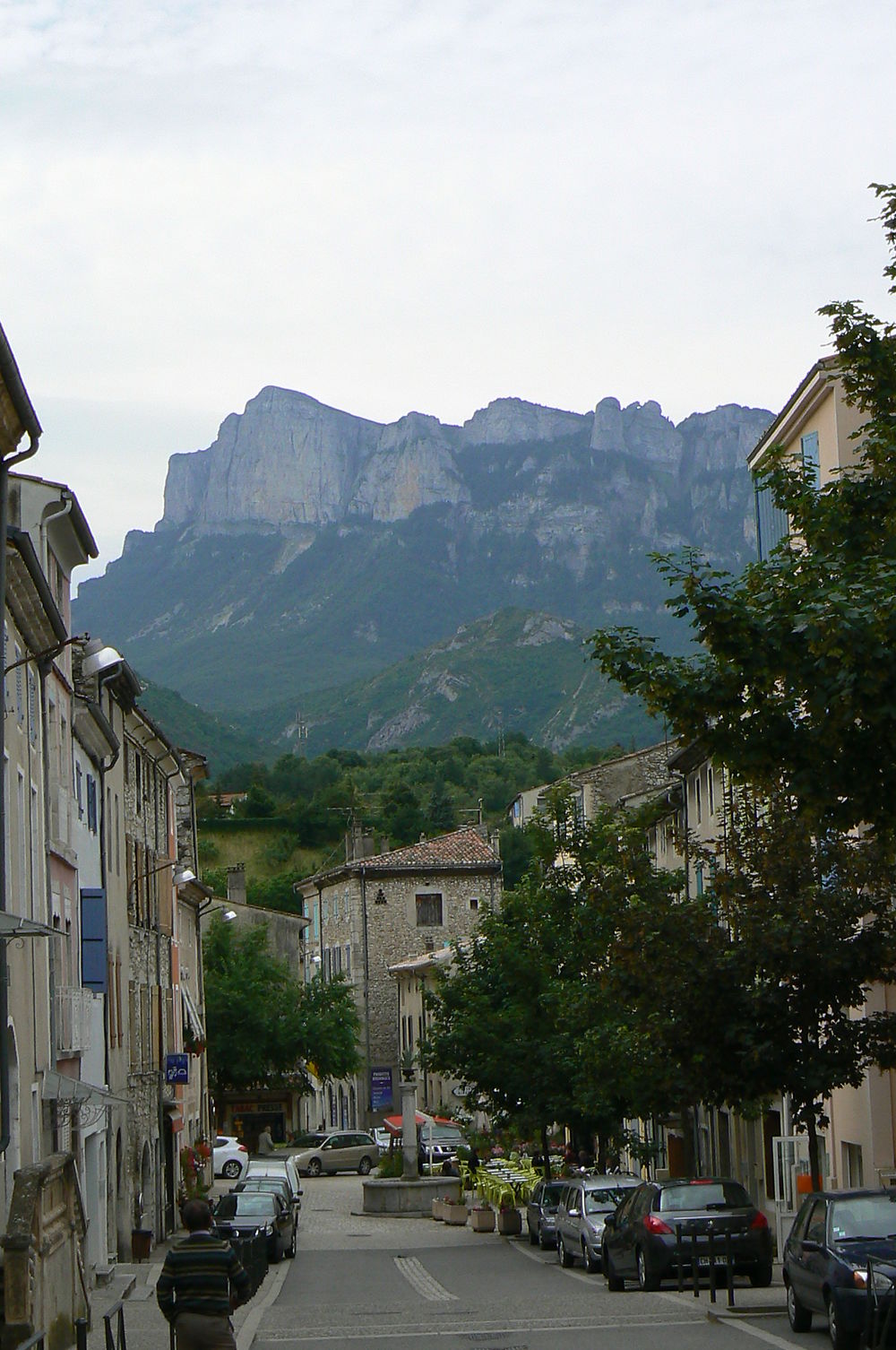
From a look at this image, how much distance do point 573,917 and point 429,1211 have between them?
14106 mm

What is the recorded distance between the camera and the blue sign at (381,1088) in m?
73.4

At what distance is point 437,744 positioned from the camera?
154 m

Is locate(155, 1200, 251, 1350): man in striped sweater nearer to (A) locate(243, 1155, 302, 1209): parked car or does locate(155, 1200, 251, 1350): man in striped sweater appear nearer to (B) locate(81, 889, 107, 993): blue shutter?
(B) locate(81, 889, 107, 993): blue shutter

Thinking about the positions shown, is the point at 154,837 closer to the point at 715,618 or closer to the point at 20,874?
the point at 20,874

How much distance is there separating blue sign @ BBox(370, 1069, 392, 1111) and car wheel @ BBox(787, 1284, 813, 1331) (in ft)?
187

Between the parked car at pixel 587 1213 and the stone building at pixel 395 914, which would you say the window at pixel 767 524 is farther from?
the stone building at pixel 395 914

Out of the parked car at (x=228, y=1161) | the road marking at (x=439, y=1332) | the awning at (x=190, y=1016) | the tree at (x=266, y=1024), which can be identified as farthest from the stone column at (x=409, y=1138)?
the road marking at (x=439, y=1332)

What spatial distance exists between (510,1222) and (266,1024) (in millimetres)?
25879

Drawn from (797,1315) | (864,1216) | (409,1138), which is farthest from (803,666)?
(409,1138)

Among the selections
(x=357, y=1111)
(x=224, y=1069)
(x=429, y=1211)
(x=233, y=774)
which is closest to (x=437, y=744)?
(x=233, y=774)

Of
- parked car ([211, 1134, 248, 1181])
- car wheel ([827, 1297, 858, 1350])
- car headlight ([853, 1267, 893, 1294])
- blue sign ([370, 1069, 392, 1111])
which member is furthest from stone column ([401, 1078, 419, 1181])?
car headlight ([853, 1267, 893, 1294])

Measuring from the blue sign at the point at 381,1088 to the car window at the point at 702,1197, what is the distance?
5100 centimetres

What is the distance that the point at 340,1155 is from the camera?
6744 centimetres

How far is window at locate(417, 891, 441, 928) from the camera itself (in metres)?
79.3
